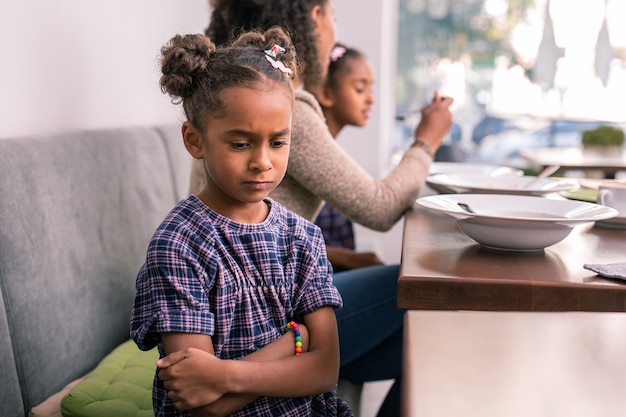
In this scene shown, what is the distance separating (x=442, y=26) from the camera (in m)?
4.64

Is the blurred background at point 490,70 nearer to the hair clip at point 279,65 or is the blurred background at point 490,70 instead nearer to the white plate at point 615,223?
the white plate at point 615,223

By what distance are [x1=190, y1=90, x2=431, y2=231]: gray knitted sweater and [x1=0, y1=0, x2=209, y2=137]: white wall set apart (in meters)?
0.36

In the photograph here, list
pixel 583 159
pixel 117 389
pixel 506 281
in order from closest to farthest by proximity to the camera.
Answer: pixel 506 281, pixel 117 389, pixel 583 159

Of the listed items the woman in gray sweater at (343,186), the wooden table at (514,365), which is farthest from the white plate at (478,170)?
the wooden table at (514,365)

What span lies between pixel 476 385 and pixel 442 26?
4.28m

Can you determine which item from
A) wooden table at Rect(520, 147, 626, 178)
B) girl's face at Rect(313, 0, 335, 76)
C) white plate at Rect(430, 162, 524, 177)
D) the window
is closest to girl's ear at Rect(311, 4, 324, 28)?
girl's face at Rect(313, 0, 335, 76)

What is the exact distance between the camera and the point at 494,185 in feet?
5.90

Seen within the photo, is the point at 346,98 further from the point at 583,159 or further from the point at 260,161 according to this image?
the point at 583,159

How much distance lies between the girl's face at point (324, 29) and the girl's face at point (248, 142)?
31.6 inches

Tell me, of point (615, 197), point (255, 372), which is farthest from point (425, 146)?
point (255, 372)

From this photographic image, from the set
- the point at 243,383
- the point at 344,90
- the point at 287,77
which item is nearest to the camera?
the point at 243,383

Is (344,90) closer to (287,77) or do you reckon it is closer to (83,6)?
(83,6)

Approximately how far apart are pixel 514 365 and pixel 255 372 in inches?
20.1

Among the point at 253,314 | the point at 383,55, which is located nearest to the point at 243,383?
the point at 253,314
